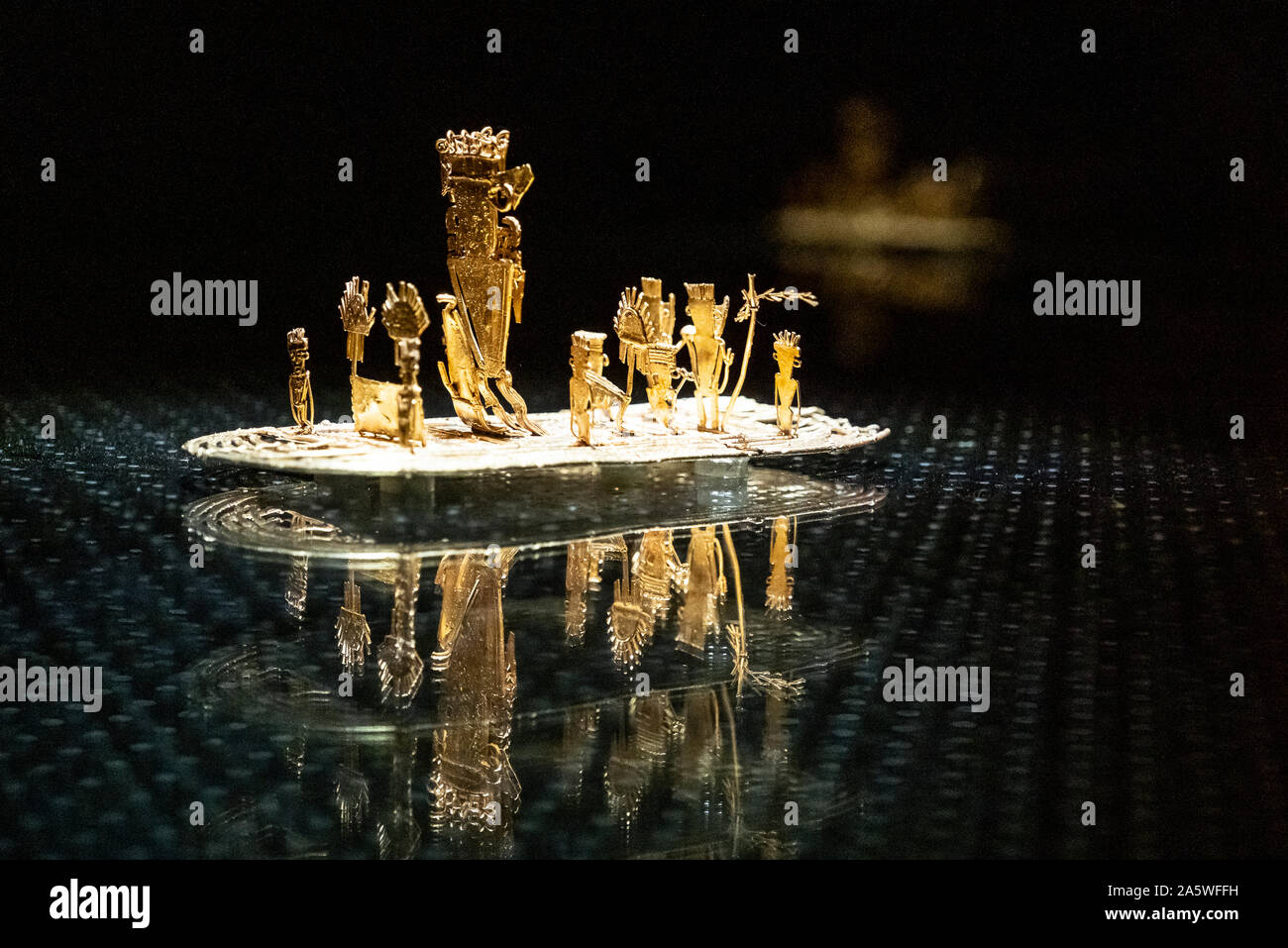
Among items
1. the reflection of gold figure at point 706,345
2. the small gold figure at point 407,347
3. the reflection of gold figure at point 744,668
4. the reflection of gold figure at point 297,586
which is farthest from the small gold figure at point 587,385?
the reflection of gold figure at point 297,586

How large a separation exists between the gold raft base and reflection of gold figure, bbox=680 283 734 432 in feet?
0.58

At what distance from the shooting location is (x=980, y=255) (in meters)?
11.6

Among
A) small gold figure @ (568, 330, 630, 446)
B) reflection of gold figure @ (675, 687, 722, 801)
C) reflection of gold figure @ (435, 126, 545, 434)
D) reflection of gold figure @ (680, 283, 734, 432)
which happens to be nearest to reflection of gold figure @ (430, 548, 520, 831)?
reflection of gold figure @ (675, 687, 722, 801)

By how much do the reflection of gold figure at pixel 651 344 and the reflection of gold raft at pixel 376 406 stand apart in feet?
4.71

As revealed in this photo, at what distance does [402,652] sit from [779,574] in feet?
6.32

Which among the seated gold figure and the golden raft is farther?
the golden raft

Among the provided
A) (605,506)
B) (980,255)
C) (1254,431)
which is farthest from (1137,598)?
(980,255)

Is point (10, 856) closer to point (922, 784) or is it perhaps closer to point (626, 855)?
point (626, 855)

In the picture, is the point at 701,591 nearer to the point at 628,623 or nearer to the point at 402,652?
the point at 628,623

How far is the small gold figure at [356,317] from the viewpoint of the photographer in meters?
8.20

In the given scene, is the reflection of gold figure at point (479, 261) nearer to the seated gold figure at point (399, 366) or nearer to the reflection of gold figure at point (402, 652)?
the seated gold figure at point (399, 366)

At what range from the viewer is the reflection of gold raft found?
7.68 m

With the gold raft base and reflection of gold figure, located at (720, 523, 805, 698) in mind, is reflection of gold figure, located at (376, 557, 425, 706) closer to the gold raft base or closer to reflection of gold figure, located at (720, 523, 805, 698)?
the gold raft base

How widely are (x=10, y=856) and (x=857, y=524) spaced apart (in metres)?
4.73
